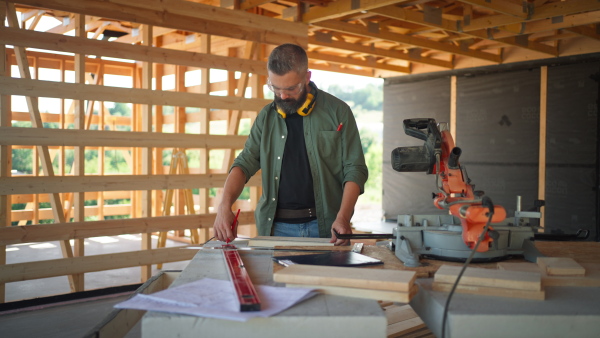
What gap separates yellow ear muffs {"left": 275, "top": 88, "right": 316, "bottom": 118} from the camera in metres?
2.60

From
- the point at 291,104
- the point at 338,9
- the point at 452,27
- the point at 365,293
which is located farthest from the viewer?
the point at 452,27

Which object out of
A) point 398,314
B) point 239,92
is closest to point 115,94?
point 239,92

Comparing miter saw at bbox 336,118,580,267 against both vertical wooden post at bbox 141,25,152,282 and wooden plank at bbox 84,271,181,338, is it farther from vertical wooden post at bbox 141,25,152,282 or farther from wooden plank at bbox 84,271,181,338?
vertical wooden post at bbox 141,25,152,282

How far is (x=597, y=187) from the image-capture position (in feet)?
23.1

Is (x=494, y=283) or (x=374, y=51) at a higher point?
(x=374, y=51)

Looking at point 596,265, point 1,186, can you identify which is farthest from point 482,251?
point 1,186

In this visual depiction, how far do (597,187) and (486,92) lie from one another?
209 centimetres

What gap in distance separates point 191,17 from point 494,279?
13.9 ft

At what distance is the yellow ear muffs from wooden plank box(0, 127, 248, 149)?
7.99 feet

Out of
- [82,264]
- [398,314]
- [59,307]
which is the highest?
[398,314]

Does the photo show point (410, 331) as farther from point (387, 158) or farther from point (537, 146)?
point (387, 158)

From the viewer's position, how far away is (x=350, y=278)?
1.42 meters

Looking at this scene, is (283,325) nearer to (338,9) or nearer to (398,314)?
(398,314)

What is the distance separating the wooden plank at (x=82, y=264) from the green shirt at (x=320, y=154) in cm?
170
